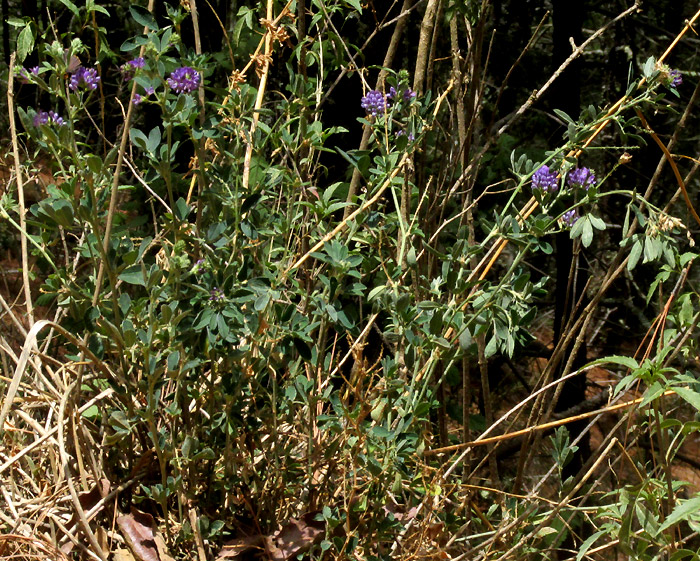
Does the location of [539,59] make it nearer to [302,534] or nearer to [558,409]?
[558,409]

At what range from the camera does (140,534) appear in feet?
3.36

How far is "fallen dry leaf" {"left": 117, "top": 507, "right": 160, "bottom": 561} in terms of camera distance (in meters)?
1.01

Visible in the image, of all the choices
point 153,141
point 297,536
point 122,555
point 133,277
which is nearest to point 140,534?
point 122,555

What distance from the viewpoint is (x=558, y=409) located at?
2582 mm

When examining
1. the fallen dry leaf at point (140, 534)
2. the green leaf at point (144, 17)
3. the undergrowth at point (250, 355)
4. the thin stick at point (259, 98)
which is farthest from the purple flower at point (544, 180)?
the fallen dry leaf at point (140, 534)

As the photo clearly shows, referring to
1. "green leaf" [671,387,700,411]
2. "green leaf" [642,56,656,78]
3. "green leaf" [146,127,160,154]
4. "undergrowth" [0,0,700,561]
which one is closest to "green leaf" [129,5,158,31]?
"undergrowth" [0,0,700,561]

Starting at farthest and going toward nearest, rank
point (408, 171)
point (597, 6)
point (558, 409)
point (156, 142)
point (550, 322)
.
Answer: point (550, 322) → point (597, 6) → point (558, 409) → point (408, 171) → point (156, 142)

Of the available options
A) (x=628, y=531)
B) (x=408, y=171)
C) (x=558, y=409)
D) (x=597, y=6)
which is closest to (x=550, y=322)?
(x=558, y=409)

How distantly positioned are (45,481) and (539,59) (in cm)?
245

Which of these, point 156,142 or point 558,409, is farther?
point 558,409

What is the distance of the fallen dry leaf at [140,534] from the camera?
1.01m

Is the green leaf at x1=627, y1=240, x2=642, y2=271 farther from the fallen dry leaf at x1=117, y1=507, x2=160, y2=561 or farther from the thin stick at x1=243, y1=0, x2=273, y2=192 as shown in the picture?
the fallen dry leaf at x1=117, y1=507, x2=160, y2=561

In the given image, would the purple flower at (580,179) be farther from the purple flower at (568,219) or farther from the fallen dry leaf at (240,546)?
the fallen dry leaf at (240,546)

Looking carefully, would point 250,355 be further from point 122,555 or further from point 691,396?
point 691,396
